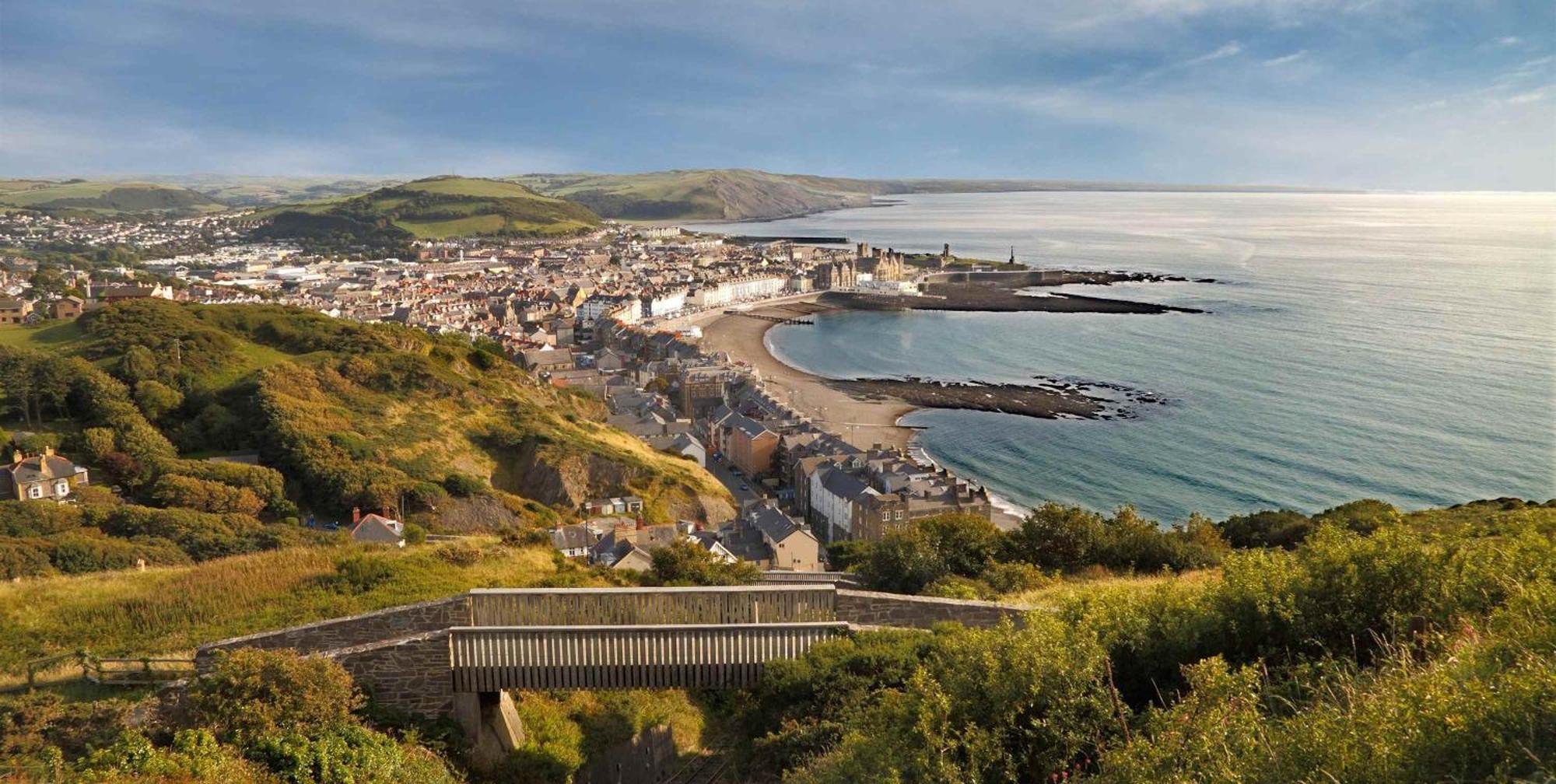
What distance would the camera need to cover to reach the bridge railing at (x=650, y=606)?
7.86 metres

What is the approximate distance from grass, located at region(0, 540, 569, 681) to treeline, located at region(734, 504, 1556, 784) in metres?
4.63

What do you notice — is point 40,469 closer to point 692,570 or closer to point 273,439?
point 273,439

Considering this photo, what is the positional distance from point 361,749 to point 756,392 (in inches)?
1597

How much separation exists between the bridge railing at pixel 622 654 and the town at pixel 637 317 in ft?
20.4

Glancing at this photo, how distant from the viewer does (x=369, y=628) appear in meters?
7.75

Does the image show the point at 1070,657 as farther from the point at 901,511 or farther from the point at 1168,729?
the point at 901,511

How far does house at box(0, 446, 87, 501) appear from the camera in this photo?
1884 cm

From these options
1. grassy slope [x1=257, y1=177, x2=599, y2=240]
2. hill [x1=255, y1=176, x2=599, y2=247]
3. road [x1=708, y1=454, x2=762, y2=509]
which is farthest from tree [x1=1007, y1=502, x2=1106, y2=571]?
grassy slope [x1=257, y1=177, x2=599, y2=240]

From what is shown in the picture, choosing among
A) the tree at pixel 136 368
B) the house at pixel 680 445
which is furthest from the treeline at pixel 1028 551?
the house at pixel 680 445

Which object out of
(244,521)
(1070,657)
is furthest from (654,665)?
(244,521)

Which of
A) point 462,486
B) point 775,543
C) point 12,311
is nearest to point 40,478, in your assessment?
point 462,486

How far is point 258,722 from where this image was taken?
6.15 meters

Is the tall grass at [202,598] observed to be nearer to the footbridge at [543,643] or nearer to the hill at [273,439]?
the footbridge at [543,643]

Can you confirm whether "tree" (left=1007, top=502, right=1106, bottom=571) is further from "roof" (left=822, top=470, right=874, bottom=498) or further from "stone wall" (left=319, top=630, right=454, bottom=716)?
"roof" (left=822, top=470, right=874, bottom=498)
